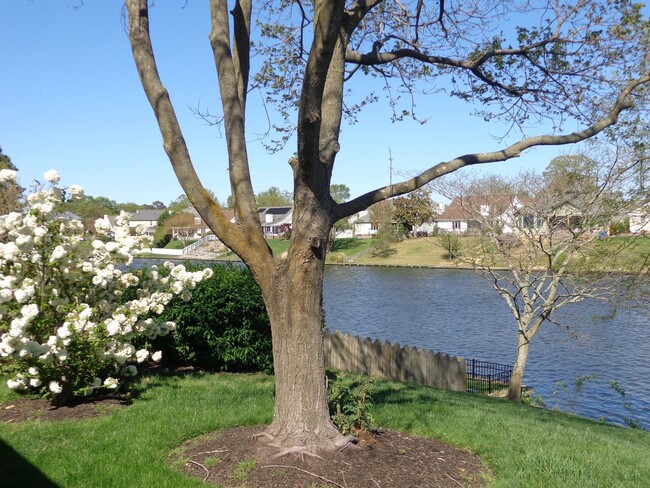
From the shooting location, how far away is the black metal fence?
51.8 ft

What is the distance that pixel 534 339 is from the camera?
2194 centimetres

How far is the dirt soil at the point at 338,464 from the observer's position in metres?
4.71

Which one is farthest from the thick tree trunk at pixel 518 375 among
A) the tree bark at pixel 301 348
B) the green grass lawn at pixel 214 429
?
the tree bark at pixel 301 348

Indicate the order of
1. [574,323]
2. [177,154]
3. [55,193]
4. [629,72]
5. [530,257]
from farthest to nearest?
1. [574,323]
2. [530,257]
3. [629,72]
4. [55,193]
5. [177,154]

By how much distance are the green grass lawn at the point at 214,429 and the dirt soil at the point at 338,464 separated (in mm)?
218

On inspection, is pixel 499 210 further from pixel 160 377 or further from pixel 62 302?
pixel 62 302

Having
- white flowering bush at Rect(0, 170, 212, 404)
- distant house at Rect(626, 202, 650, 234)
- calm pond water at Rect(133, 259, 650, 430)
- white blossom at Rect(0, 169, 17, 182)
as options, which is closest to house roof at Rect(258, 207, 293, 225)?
calm pond water at Rect(133, 259, 650, 430)

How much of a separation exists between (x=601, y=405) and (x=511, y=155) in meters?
11.5

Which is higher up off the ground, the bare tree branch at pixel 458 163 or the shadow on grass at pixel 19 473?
the bare tree branch at pixel 458 163

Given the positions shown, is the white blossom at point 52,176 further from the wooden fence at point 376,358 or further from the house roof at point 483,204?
the house roof at point 483,204

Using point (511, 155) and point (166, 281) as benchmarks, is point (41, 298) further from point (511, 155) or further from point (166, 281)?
point (511, 155)

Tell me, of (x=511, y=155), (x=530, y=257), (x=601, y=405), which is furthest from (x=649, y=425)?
(x=511, y=155)

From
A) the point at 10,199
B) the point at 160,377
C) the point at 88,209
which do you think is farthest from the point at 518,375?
the point at 88,209

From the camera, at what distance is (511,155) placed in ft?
20.0
